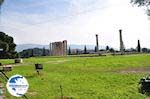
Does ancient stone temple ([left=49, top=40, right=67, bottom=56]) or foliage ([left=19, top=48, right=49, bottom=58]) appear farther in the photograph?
foliage ([left=19, top=48, right=49, bottom=58])

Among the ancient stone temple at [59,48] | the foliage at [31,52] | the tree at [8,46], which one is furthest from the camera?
the foliage at [31,52]

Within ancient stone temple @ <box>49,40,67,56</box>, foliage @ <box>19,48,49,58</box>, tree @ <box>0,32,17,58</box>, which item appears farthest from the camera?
foliage @ <box>19,48,49,58</box>

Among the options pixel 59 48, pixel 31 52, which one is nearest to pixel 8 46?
pixel 59 48

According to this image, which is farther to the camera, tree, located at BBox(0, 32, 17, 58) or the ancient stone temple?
the ancient stone temple

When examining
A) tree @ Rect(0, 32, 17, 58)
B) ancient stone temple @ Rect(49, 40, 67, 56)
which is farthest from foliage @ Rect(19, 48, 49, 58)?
tree @ Rect(0, 32, 17, 58)

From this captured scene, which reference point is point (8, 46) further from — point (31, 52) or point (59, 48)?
point (31, 52)

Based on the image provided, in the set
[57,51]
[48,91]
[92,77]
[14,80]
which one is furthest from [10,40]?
[14,80]

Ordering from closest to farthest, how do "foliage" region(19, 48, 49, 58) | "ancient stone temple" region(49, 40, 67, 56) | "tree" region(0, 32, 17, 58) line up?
"tree" region(0, 32, 17, 58)
"ancient stone temple" region(49, 40, 67, 56)
"foliage" region(19, 48, 49, 58)

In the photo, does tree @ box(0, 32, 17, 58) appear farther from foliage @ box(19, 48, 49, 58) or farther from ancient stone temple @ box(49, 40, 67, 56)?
ancient stone temple @ box(49, 40, 67, 56)

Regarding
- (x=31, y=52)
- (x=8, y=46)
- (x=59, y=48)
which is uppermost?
(x=8, y=46)

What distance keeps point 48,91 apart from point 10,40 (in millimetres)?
53755

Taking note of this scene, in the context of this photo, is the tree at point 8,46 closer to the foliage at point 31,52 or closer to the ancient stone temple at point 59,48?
the foliage at point 31,52

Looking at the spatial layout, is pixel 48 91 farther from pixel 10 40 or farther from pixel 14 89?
pixel 10 40

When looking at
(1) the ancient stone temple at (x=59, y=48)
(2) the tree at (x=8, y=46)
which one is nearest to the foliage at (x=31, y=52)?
(1) the ancient stone temple at (x=59, y=48)
